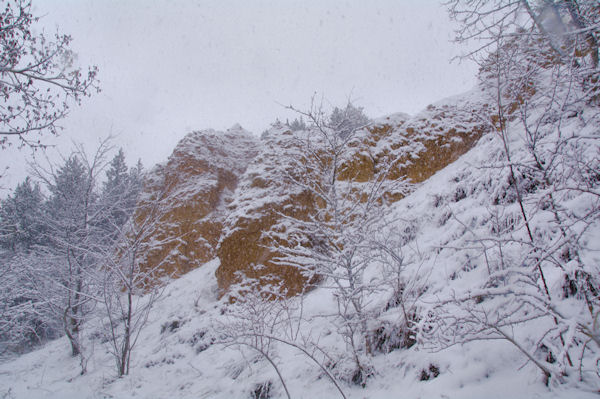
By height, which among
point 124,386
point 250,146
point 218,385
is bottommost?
point 218,385

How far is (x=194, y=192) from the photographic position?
17078 millimetres

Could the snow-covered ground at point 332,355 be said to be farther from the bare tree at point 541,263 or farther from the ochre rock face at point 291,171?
the ochre rock face at point 291,171

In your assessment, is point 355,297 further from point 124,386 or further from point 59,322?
point 59,322

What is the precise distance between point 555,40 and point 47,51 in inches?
285

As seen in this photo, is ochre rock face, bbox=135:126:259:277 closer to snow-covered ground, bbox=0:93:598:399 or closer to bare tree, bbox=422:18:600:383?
snow-covered ground, bbox=0:93:598:399

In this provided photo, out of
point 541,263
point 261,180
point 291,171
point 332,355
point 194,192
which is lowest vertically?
point 332,355

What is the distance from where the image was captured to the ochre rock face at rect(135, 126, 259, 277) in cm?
1531

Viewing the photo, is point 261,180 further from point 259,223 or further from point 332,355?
point 332,355

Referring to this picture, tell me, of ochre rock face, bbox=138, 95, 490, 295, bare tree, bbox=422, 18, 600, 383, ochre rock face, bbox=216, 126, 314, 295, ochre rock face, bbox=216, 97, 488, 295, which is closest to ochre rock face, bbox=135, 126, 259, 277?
ochre rock face, bbox=138, 95, 490, 295

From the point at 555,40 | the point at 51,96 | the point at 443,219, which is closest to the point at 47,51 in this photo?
the point at 51,96

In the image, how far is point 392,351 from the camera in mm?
4484

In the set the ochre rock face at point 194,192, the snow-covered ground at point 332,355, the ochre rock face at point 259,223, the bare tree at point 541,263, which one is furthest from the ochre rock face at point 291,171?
the bare tree at point 541,263

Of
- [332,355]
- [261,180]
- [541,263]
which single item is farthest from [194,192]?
[541,263]

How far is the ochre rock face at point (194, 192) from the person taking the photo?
50.2 ft
